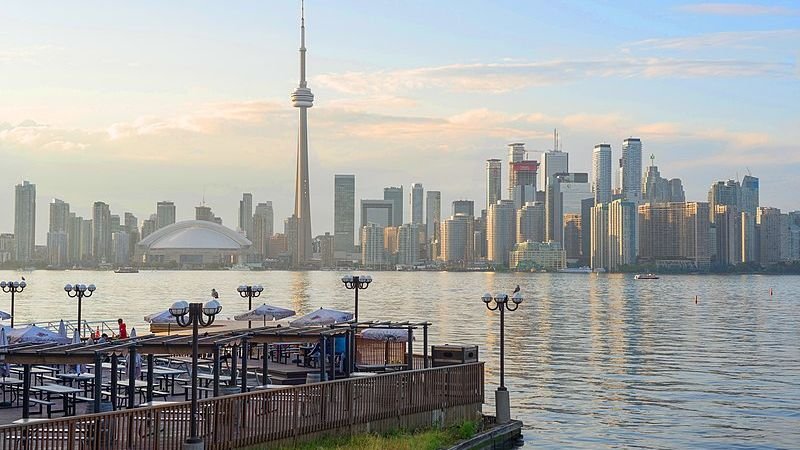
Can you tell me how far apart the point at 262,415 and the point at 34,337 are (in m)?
9.27

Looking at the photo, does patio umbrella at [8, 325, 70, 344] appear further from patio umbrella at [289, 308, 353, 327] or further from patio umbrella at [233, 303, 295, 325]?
patio umbrella at [233, 303, 295, 325]

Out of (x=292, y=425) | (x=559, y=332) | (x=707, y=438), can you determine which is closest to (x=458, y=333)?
(x=559, y=332)

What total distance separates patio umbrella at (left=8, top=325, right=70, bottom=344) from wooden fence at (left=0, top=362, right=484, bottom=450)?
834 centimetres

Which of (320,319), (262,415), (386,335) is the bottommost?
(262,415)

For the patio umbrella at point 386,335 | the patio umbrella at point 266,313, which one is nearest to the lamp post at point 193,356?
the patio umbrella at point 386,335

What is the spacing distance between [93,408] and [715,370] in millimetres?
39529

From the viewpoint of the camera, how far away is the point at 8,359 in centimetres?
2020

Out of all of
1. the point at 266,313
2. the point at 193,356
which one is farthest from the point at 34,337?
the point at 266,313

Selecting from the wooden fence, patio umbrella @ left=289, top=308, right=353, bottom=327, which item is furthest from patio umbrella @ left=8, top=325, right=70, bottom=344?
the wooden fence

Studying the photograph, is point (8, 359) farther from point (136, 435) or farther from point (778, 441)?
point (778, 441)

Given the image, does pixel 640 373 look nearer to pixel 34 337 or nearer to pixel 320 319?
pixel 320 319

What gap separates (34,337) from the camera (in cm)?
2739

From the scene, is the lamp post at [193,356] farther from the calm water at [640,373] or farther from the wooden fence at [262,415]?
the calm water at [640,373]

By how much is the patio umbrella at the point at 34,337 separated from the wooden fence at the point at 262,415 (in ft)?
27.4
